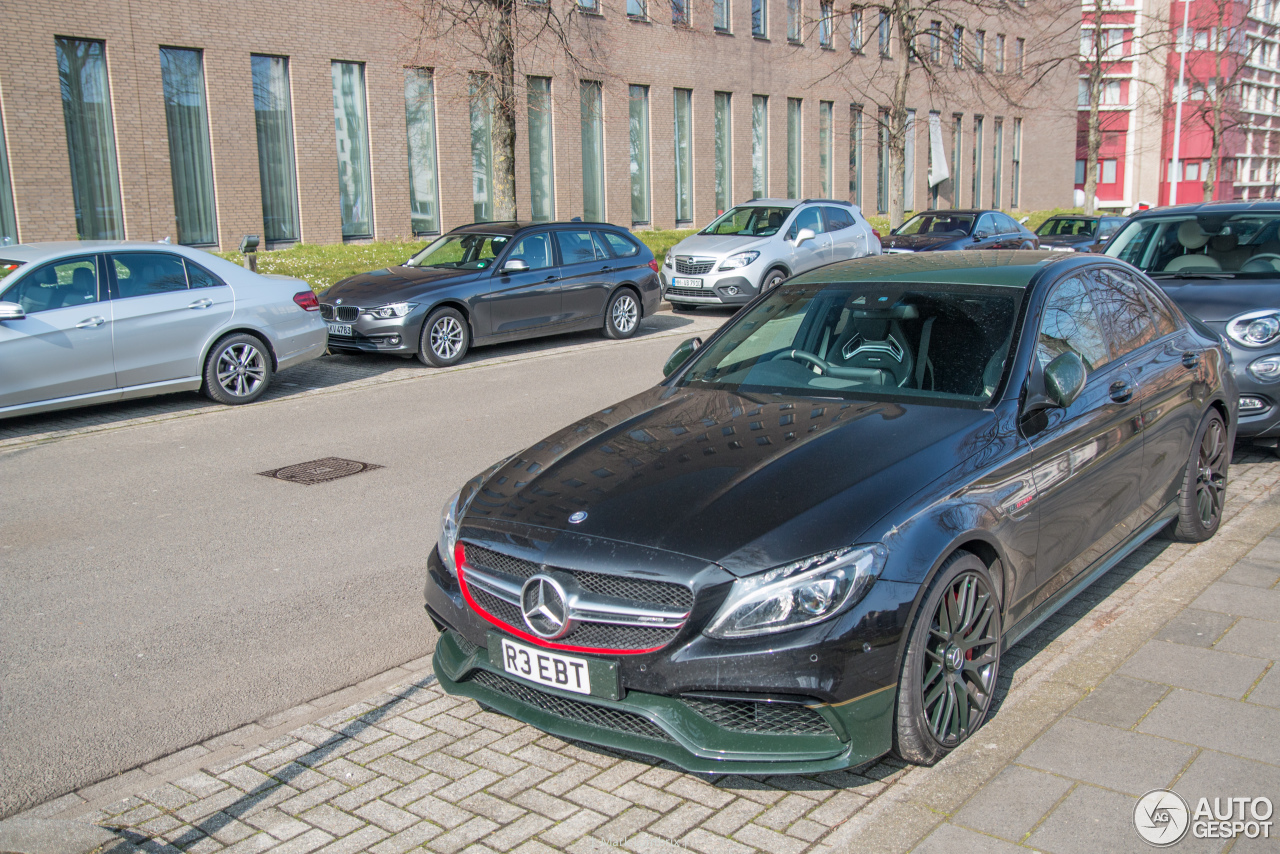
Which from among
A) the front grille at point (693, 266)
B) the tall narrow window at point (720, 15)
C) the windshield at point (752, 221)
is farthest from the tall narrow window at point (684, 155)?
the front grille at point (693, 266)

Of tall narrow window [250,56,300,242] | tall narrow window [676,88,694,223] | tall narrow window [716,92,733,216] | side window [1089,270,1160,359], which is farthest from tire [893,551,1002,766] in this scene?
tall narrow window [716,92,733,216]

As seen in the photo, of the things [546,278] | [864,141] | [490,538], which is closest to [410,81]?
[546,278]

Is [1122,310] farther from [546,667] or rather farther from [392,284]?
[392,284]

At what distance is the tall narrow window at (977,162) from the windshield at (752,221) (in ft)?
Answer: 96.6

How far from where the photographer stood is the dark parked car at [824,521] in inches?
127

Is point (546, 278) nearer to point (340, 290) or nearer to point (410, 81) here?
point (340, 290)

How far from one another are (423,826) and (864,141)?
3748 centimetres

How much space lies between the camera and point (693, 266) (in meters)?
17.7

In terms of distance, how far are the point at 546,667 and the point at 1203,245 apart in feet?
23.9

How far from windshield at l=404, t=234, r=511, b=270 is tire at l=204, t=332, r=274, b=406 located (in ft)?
11.1

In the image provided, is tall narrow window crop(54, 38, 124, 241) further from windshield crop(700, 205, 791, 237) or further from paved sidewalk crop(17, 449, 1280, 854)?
paved sidewalk crop(17, 449, 1280, 854)

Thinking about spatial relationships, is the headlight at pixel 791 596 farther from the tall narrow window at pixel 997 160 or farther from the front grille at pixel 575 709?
the tall narrow window at pixel 997 160

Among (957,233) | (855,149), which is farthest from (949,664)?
(855,149)

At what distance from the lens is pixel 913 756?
3492 millimetres
